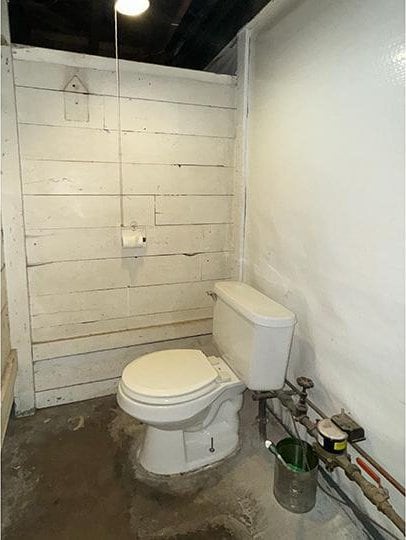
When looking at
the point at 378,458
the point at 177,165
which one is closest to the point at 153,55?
the point at 177,165

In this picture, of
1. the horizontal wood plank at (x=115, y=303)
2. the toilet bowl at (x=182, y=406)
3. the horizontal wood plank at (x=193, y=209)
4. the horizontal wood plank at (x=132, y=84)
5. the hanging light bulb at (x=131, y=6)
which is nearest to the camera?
the toilet bowl at (x=182, y=406)

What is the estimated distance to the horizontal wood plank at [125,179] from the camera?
71.4 inches

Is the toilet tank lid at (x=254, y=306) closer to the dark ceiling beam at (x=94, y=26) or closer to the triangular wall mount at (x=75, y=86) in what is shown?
the triangular wall mount at (x=75, y=86)

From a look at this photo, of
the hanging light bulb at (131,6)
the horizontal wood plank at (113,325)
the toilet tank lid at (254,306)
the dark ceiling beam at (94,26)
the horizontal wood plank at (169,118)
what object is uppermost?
the dark ceiling beam at (94,26)

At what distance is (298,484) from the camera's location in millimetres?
1410

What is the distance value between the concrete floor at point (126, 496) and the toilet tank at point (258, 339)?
0.44m

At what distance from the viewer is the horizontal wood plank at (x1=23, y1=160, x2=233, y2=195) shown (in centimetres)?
181

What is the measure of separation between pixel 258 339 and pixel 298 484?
0.58m

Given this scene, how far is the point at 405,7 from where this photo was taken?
108 cm

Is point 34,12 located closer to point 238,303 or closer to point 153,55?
Result: point 153,55

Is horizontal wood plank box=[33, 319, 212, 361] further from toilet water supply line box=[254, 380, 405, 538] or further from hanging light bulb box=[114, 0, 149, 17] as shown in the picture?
hanging light bulb box=[114, 0, 149, 17]

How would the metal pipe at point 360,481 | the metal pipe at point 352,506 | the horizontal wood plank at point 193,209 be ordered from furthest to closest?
the horizontal wood plank at point 193,209
the metal pipe at point 352,506
the metal pipe at point 360,481

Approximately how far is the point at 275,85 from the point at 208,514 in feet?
6.36

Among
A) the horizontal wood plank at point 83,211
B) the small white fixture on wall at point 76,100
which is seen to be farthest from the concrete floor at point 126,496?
the small white fixture on wall at point 76,100
